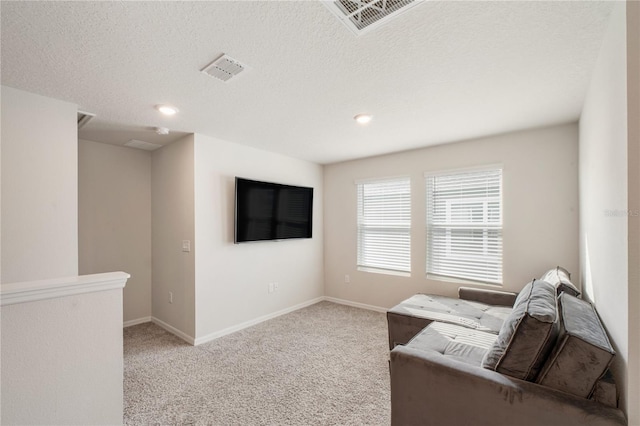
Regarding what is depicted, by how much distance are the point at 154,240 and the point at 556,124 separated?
496 centimetres

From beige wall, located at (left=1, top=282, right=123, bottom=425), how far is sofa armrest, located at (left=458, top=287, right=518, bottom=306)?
3239mm

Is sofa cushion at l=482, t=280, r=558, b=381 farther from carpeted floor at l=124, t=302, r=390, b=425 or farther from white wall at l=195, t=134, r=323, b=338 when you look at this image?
white wall at l=195, t=134, r=323, b=338

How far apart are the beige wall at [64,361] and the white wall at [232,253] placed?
1.57 meters

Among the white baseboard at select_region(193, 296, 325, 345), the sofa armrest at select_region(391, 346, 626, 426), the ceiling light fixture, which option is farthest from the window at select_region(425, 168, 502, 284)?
the sofa armrest at select_region(391, 346, 626, 426)

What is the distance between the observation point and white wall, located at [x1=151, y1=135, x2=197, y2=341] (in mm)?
3242

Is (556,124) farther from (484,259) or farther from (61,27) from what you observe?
(61,27)

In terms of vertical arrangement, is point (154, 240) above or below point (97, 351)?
above

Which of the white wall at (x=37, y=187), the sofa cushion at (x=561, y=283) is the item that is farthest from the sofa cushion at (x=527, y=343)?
the white wall at (x=37, y=187)

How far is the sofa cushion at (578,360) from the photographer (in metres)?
1.23

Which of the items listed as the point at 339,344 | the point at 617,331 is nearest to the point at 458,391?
the point at 617,331

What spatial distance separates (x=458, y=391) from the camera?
1.46 m

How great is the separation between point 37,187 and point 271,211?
2294 millimetres

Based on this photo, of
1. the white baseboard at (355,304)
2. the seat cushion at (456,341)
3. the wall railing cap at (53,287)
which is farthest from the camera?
the white baseboard at (355,304)

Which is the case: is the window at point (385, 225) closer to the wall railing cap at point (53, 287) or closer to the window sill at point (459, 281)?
the window sill at point (459, 281)
